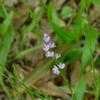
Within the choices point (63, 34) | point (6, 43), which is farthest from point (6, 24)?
point (63, 34)

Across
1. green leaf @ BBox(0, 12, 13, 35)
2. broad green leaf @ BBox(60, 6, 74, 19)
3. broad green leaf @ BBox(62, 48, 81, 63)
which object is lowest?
broad green leaf @ BBox(62, 48, 81, 63)

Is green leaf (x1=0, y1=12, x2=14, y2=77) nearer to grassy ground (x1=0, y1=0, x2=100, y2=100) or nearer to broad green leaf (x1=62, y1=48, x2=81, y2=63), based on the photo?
grassy ground (x1=0, y1=0, x2=100, y2=100)

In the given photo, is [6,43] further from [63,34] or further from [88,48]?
[88,48]

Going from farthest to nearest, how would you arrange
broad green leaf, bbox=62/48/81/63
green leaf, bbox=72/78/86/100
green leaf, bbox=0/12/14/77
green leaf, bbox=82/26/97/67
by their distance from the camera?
1. green leaf, bbox=0/12/14/77
2. broad green leaf, bbox=62/48/81/63
3. green leaf, bbox=82/26/97/67
4. green leaf, bbox=72/78/86/100

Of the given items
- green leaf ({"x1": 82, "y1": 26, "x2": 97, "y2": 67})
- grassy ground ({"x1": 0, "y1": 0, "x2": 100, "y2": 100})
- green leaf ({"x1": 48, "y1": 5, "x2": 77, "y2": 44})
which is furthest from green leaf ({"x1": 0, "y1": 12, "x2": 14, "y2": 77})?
green leaf ({"x1": 82, "y1": 26, "x2": 97, "y2": 67})

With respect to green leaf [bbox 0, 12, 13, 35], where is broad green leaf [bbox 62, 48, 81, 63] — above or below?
below

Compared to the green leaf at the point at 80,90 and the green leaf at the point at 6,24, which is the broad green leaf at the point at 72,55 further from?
the green leaf at the point at 6,24

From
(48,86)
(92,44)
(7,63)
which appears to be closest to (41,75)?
(48,86)

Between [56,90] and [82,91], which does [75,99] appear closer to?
[82,91]

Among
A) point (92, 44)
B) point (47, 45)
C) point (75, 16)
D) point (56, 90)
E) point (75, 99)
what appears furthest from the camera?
point (75, 16)
